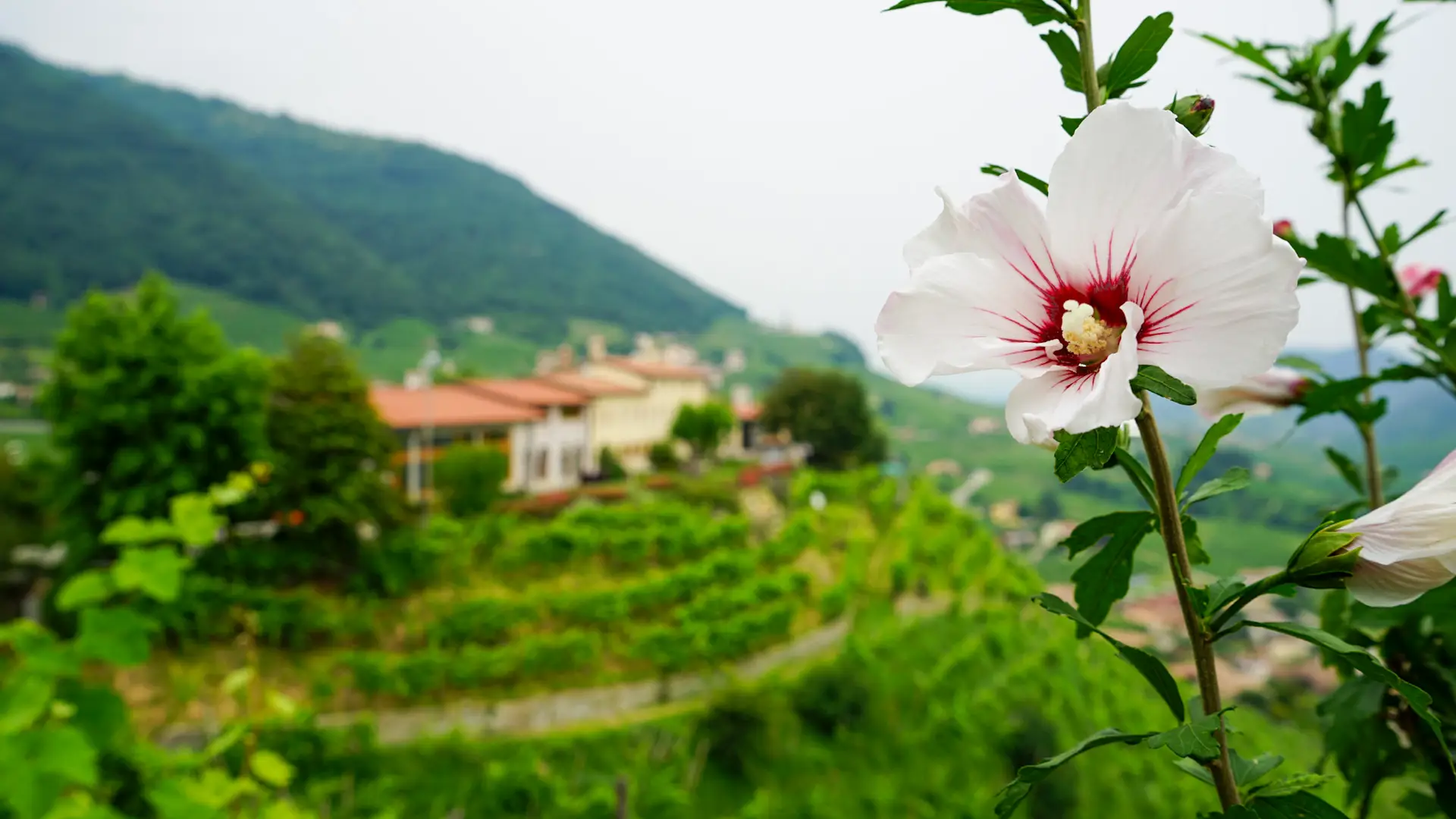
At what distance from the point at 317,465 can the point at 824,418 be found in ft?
33.2

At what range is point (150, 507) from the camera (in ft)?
16.3

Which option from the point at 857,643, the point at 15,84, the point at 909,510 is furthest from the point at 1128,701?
the point at 15,84

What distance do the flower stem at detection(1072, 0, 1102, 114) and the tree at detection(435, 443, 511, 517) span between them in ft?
29.5

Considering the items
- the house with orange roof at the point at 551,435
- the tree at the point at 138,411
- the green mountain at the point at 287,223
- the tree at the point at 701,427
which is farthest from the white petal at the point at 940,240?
the green mountain at the point at 287,223

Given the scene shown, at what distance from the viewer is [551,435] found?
1230cm

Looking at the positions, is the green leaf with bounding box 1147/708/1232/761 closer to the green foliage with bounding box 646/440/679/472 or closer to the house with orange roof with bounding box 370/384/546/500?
the house with orange roof with bounding box 370/384/546/500

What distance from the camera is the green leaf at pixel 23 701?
65 cm

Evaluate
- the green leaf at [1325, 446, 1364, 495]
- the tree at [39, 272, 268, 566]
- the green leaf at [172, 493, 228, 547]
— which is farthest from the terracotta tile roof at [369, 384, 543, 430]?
the green leaf at [1325, 446, 1364, 495]

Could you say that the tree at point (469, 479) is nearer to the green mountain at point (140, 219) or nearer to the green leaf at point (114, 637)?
the green leaf at point (114, 637)

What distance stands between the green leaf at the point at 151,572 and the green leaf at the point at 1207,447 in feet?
2.98

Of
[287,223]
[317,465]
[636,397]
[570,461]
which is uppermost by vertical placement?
[287,223]

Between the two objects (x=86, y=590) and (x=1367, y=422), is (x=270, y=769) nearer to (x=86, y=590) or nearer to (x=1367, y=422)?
(x=86, y=590)

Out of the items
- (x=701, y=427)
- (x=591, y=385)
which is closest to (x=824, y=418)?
(x=701, y=427)

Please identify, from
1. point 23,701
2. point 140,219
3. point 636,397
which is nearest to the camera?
point 23,701
